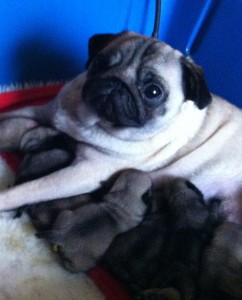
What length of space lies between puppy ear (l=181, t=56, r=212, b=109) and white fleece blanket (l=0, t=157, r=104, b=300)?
27.8 inches

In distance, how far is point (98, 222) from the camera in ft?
5.31

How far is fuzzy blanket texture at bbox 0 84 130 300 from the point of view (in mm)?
1565

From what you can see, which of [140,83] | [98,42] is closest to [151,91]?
[140,83]

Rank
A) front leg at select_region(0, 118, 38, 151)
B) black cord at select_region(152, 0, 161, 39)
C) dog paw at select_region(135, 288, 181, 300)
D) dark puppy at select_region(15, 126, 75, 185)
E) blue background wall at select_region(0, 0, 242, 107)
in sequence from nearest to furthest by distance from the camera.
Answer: dog paw at select_region(135, 288, 181, 300)
dark puppy at select_region(15, 126, 75, 185)
front leg at select_region(0, 118, 38, 151)
blue background wall at select_region(0, 0, 242, 107)
black cord at select_region(152, 0, 161, 39)

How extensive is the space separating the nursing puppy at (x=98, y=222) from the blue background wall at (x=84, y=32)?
0.82m

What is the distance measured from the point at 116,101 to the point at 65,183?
347 millimetres

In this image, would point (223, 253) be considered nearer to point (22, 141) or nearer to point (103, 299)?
point (103, 299)

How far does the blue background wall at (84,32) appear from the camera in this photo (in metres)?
2.16

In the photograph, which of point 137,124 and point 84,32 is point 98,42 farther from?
point 84,32

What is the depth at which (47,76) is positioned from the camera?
2424 mm

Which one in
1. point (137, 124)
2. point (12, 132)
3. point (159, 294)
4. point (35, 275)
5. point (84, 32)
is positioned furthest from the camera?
point (84, 32)

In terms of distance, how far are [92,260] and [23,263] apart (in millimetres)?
230

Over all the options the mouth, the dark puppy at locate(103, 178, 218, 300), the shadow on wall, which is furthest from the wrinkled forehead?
the shadow on wall

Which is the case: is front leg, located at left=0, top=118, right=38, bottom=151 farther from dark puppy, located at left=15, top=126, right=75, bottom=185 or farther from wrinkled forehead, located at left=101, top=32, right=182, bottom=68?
wrinkled forehead, located at left=101, top=32, right=182, bottom=68
